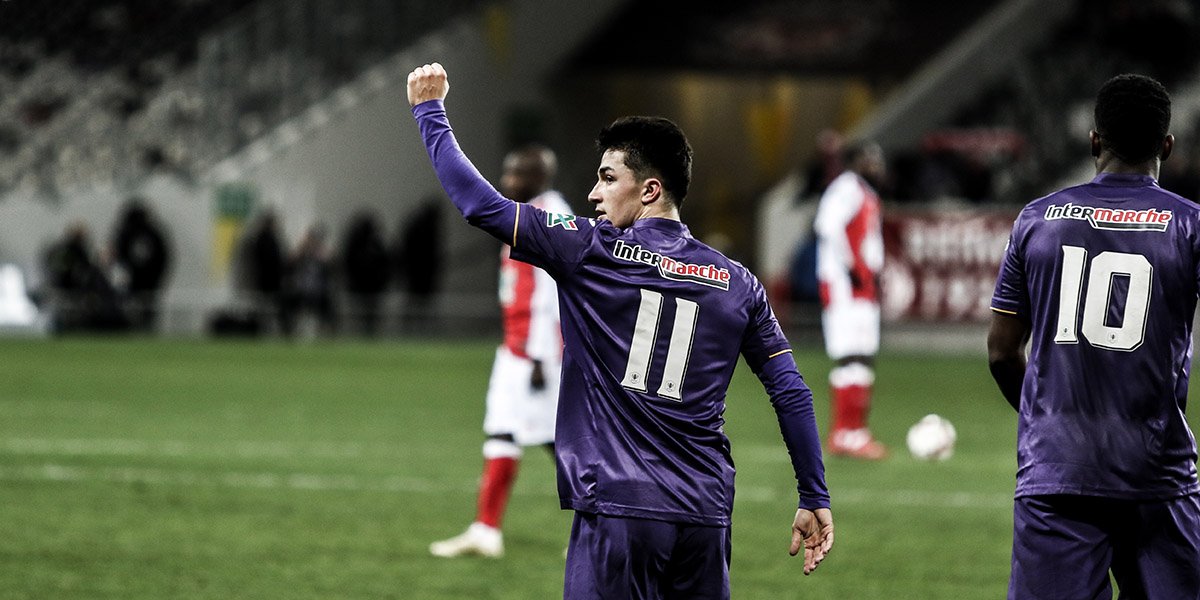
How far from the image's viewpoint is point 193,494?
11.8 metres

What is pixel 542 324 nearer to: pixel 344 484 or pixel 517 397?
pixel 517 397

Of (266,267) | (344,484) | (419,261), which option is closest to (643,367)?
(344,484)

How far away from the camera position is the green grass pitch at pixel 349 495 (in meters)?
8.85

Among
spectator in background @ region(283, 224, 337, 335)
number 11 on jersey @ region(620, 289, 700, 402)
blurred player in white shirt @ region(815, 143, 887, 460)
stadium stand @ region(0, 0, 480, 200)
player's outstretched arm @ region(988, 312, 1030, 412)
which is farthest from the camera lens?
stadium stand @ region(0, 0, 480, 200)

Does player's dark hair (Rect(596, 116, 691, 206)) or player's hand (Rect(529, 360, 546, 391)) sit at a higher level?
player's dark hair (Rect(596, 116, 691, 206))

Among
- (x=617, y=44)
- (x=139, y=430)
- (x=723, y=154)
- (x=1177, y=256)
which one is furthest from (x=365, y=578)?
(x=723, y=154)

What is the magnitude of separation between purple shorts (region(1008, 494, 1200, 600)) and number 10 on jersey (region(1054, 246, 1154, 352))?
451mm

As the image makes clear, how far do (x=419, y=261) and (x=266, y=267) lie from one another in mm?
2985

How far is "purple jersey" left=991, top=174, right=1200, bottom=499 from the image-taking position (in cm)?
512

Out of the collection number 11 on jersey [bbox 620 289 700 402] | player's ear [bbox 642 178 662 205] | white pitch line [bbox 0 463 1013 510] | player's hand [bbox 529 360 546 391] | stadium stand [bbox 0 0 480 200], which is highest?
stadium stand [bbox 0 0 480 200]

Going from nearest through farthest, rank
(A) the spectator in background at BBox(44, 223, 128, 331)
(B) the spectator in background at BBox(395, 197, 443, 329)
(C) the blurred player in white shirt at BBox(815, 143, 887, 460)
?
(C) the blurred player in white shirt at BBox(815, 143, 887, 460) < (A) the spectator in background at BBox(44, 223, 128, 331) < (B) the spectator in background at BBox(395, 197, 443, 329)

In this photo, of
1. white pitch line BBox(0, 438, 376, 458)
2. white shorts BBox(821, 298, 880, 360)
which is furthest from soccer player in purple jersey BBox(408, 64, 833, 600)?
white pitch line BBox(0, 438, 376, 458)

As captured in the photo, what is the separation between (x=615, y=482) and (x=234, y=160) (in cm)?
2790

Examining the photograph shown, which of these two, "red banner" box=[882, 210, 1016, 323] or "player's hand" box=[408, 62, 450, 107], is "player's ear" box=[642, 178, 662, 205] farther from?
"red banner" box=[882, 210, 1016, 323]
